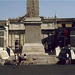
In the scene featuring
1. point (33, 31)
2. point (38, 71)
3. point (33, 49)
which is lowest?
point (38, 71)

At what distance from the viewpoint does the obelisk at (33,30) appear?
49.6 ft

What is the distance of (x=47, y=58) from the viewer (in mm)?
13039

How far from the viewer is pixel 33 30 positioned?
1550 cm

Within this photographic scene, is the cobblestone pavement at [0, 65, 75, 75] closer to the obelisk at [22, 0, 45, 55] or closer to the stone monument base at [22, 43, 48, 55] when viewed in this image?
the stone monument base at [22, 43, 48, 55]

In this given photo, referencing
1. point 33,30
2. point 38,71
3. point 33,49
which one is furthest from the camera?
point 33,30

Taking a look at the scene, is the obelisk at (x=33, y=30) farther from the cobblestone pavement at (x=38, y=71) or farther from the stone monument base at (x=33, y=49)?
the cobblestone pavement at (x=38, y=71)

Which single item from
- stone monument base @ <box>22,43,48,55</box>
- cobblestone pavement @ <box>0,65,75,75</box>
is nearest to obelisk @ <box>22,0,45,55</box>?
stone monument base @ <box>22,43,48,55</box>

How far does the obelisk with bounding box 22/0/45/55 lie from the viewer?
15117 millimetres

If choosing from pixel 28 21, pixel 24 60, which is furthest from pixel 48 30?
pixel 24 60

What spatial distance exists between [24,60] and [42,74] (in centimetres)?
462

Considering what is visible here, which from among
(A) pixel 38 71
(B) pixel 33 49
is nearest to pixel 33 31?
(B) pixel 33 49

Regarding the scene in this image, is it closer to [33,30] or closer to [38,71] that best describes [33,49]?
[33,30]

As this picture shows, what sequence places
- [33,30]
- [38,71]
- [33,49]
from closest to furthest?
[38,71], [33,49], [33,30]

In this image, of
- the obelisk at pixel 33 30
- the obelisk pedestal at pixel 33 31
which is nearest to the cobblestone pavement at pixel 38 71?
the obelisk at pixel 33 30
